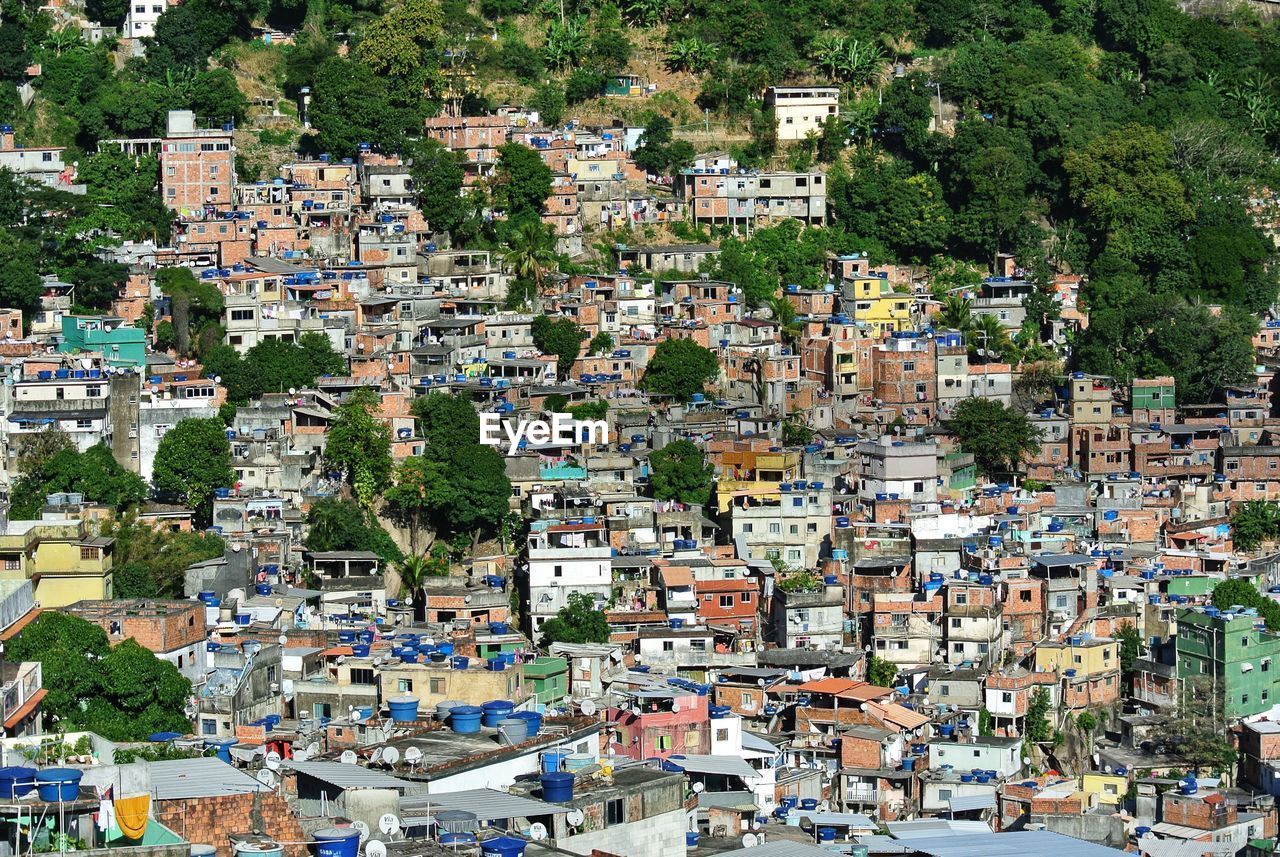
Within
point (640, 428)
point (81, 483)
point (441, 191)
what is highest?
point (441, 191)

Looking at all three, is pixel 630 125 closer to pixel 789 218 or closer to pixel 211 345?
pixel 789 218

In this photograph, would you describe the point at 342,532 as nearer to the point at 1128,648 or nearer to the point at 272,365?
the point at 272,365

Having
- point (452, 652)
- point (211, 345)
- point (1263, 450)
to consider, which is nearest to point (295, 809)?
point (452, 652)

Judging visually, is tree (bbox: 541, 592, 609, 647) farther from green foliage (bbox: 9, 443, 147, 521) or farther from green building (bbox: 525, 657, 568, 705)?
green foliage (bbox: 9, 443, 147, 521)

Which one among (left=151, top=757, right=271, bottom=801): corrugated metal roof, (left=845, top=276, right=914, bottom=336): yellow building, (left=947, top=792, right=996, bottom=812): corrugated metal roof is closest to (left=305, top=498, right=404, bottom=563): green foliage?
(left=947, top=792, right=996, bottom=812): corrugated metal roof

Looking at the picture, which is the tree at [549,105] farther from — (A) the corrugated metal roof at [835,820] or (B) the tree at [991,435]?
(A) the corrugated metal roof at [835,820]

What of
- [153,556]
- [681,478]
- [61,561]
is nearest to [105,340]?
[153,556]
